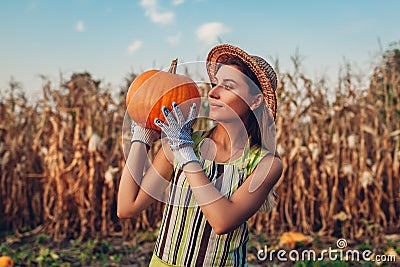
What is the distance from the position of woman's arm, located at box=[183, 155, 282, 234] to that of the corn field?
3773 mm

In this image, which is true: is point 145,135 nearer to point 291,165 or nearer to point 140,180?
point 140,180

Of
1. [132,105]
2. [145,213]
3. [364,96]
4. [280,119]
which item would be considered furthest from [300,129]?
[132,105]

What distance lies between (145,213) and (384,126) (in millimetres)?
2597

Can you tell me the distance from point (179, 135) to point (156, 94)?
0.29 meters

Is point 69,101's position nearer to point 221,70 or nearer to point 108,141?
point 108,141

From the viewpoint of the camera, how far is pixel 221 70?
1.79 m

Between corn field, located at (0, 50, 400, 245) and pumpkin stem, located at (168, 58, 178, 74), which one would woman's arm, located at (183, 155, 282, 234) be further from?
corn field, located at (0, 50, 400, 245)

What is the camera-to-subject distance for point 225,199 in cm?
162

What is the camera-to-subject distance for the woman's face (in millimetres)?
1730

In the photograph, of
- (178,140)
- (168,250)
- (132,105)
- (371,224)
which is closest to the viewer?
(178,140)

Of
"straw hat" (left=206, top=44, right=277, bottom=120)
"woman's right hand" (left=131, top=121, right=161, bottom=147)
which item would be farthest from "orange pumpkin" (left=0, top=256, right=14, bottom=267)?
"straw hat" (left=206, top=44, right=277, bottom=120)

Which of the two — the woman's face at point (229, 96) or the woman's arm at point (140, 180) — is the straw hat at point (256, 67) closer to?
the woman's face at point (229, 96)

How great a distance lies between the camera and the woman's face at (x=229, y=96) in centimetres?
173

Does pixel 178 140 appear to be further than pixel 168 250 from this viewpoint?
No
